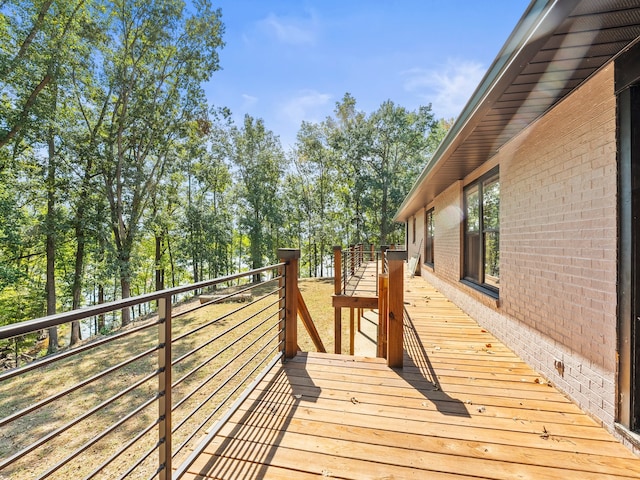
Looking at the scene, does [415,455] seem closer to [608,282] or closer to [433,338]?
[608,282]

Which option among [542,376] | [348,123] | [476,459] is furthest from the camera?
[348,123]

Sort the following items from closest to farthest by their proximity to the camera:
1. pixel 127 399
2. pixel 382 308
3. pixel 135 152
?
pixel 382 308 < pixel 127 399 < pixel 135 152

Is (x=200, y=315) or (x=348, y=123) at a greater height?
(x=348, y=123)

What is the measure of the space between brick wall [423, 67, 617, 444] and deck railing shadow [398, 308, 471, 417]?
101 cm

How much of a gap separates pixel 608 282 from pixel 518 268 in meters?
1.51

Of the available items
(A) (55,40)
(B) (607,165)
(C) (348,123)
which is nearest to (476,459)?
(B) (607,165)

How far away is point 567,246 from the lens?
2.62 metres

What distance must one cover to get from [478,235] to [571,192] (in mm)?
2622

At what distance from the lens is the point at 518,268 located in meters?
3.59

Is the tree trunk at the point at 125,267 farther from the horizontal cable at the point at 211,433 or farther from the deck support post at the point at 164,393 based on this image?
the deck support post at the point at 164,393

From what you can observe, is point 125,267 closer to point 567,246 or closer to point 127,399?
point 127,399

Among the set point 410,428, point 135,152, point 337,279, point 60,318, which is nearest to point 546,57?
point 410,428

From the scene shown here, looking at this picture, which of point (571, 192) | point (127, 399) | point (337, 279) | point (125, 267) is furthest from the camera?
point (125, 267)

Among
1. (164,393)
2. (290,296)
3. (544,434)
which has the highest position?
(290,296)
